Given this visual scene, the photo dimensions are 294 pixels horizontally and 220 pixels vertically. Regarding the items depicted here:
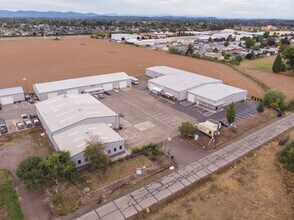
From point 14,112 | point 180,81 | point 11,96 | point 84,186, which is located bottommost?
point 84,186

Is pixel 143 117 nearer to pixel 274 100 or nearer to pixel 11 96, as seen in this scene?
pixel 274 100

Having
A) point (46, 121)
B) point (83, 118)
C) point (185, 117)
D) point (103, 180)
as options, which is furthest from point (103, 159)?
point (185, 117)

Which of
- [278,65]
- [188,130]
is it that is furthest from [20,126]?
[278,65]

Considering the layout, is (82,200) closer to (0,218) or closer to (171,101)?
(0,218)

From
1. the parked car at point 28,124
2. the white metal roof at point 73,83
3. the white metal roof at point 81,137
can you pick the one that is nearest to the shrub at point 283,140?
the white metal roof at point 81,137

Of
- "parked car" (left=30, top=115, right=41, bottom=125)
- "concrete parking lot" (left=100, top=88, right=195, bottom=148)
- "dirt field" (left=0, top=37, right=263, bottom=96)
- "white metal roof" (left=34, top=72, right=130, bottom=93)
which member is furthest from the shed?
"dirt field" (left=0, top=37, right=263, bottom=96)

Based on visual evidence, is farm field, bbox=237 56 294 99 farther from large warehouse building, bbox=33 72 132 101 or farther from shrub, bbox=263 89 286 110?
large warehouse building, bbox=33 72 132 101

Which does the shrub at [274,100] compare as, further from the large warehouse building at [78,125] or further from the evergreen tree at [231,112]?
the large warehouse building at [78,125]
